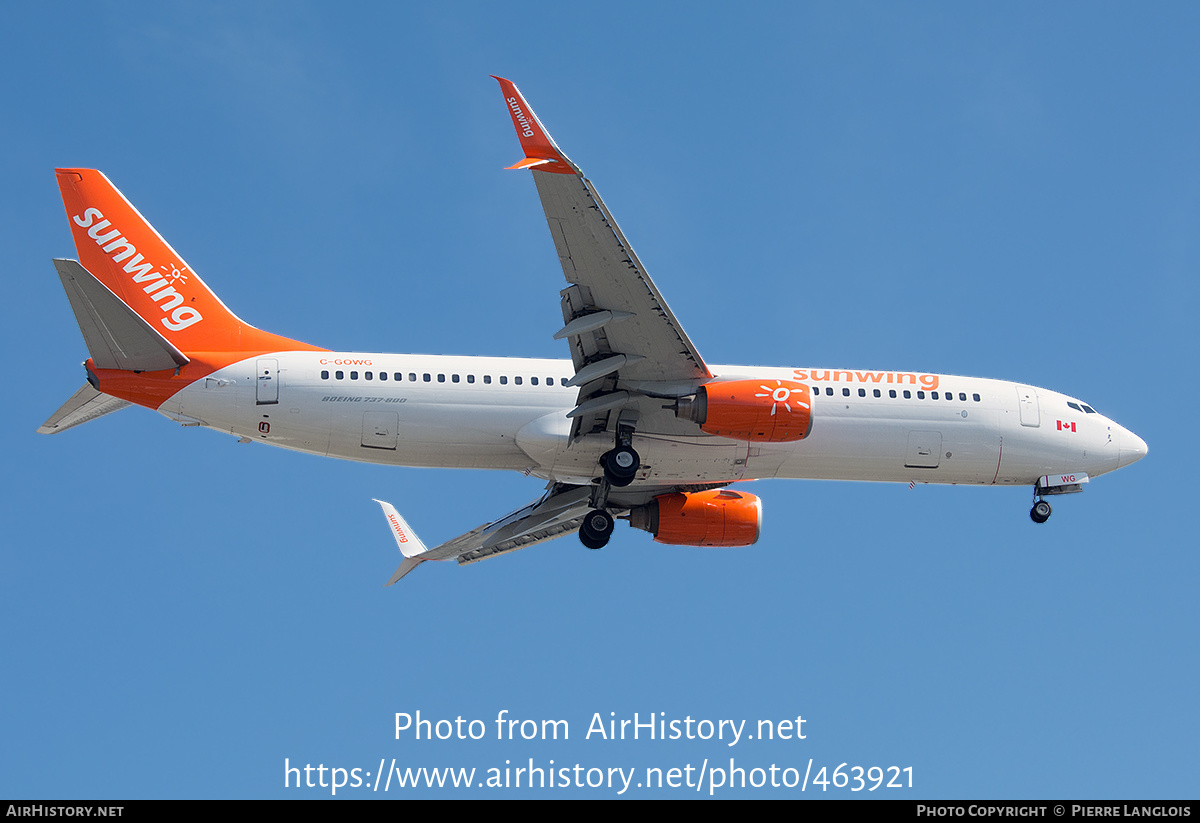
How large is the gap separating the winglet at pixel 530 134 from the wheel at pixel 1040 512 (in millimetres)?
15770

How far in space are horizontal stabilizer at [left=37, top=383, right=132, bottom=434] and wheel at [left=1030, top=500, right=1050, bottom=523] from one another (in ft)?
70.0

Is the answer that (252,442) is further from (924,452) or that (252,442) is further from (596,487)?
(924,452)

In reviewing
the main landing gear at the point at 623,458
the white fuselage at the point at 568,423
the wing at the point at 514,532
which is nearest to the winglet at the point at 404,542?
the wing at the point at 514,532

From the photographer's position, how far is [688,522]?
30906mm

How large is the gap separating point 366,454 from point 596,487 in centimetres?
573

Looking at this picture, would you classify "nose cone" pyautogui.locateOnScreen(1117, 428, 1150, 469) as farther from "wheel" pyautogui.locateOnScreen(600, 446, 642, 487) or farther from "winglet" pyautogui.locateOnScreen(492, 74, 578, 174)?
"winglet" pyautogui.locateOnScreen(492, 74, 578, 174)

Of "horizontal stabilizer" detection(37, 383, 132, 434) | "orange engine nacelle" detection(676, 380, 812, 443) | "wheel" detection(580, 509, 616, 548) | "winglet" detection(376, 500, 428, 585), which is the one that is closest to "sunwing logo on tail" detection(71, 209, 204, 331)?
"horizontal stabilizer" detection(37, 383, 132, 434)

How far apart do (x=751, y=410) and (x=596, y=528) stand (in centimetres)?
552

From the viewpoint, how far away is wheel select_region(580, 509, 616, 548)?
96.7ft

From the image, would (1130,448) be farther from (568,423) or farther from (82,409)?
(82,409)

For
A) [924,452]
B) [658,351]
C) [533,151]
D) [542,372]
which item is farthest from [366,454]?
[924,452]

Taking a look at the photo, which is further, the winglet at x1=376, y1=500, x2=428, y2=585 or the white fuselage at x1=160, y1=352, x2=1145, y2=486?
the winglet at x1=376, y1=500, x2=428, y2=585

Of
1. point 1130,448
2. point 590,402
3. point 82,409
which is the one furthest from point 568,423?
point 1130,448

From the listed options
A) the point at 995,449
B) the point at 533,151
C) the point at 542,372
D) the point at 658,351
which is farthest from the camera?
the point at 995,449
